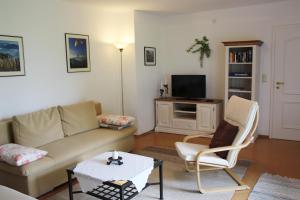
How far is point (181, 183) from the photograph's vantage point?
3.14m

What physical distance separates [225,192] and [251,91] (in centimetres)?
232

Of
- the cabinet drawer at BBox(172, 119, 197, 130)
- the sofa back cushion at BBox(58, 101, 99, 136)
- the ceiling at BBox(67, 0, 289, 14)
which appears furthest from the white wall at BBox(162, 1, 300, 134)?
the sofa back cushion at BBox(58, 101, 99, 136)

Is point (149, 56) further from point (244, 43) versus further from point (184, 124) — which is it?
point (244, 43)

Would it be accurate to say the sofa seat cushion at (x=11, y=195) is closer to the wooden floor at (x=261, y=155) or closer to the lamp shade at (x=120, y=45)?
the wooden floor at (x=261, y=155)

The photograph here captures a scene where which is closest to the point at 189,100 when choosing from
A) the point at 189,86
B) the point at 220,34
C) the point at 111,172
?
the point at 189,86

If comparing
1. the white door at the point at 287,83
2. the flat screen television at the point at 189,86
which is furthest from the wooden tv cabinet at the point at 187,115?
the white door at the point at 287,83

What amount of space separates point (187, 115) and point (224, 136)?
235cm

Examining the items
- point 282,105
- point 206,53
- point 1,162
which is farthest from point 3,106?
point 282,105

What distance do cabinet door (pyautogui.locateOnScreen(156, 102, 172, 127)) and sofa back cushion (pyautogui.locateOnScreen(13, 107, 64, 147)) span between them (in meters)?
2.32

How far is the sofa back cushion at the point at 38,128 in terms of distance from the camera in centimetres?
316

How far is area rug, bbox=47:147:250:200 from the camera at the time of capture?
9.33 feet

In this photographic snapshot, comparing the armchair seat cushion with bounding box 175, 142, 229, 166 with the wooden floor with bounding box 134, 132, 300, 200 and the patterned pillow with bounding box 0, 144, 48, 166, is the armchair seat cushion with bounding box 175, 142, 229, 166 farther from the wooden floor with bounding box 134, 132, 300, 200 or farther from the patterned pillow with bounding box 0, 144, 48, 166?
the patterned pillow with bounding box 0, 144, 48, 166

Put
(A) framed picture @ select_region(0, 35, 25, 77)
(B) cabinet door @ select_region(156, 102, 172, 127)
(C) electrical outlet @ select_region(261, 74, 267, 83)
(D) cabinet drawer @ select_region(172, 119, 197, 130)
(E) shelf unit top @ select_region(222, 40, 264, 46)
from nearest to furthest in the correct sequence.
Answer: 1. (A) framed picture @ select_region(0, 35, 25, 77)
2. (E) shelf unit top @ select_region(222, 40, 264, 46)
3. (C) electrical outlet @ select_region(261, 74, 267, 83)
4. (D) cabinet drawer @ select_region(172, 119, 197, 130)
5. (B) cabinet door @ select_region(156, 102, 172, 127)

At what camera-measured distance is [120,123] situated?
406 centimetres
